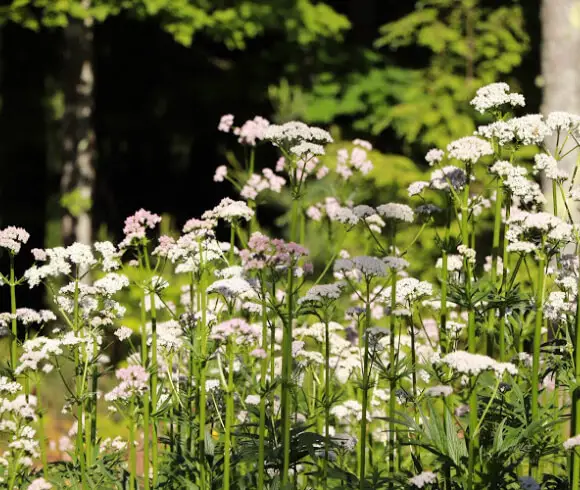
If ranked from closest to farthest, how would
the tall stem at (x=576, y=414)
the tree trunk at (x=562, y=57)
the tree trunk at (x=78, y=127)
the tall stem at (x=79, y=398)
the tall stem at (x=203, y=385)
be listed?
the tall stem at (x=576, y=414), the tall stem at (x=203, y=385), the tall stem at (x=79, y=398), the tree trunk at (x=562, y=57), the tree trunk at (x=78, y=127)

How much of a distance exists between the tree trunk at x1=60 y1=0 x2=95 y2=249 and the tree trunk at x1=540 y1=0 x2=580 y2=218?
5540 mm

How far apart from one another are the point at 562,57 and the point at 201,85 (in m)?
7.65

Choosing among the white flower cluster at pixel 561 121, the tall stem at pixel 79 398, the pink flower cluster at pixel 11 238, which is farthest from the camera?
the pink flower cluster at pixel 11 238

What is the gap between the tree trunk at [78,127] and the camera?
9.97 meters

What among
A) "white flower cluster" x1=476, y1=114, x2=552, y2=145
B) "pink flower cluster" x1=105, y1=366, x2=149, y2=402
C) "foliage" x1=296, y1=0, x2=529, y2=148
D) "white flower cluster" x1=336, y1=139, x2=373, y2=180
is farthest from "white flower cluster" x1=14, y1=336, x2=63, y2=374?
"foliage" x1=296, y1=0, x2=529, y2=148

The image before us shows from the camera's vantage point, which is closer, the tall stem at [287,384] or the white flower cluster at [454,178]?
the tall stem at [287,384]

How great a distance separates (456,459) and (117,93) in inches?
570

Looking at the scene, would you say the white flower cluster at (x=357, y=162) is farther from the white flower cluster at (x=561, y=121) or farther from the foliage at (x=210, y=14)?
the foliage at (x=210, y=14)

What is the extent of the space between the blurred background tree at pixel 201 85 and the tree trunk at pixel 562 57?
2861 millimetres

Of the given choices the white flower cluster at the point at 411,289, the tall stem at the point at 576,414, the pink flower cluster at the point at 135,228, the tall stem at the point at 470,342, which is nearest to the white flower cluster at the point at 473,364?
the tall stem at the point at 470,342

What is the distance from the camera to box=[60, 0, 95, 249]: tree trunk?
9.97 meters

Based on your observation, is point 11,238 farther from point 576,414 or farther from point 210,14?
point 210,14

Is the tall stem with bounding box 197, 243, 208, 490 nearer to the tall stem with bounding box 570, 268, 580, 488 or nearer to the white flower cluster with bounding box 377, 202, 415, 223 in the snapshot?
the white flower cluster with bounding box 377, 202, 415, 223

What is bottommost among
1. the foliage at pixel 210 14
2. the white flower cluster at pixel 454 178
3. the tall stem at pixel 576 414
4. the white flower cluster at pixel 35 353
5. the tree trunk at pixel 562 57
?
the tall stem at pixel 576 414
